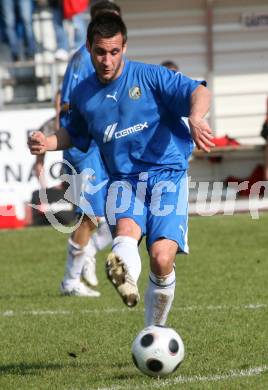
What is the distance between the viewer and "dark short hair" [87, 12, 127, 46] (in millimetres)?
6414

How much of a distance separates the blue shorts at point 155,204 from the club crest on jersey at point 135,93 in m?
0.47

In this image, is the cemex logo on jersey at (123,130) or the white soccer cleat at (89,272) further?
the white soccer cleat at (89,272)

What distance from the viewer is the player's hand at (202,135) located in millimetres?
5841

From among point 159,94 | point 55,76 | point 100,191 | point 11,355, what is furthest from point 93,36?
point 55,76

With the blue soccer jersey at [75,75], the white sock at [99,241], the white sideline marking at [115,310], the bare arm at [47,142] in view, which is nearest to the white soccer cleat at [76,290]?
the white sock at [99,241]

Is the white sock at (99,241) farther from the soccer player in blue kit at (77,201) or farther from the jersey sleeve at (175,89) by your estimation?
the jersey sleeve at (175,89)

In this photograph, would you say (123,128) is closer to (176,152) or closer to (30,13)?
(176,152)

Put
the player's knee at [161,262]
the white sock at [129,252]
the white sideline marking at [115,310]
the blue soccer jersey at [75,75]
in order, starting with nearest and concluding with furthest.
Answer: the white sock at [129,252]
the player's knee at [161,262]
the white sideline marking at [115,310]
the blue soccer jersey at [75,75]

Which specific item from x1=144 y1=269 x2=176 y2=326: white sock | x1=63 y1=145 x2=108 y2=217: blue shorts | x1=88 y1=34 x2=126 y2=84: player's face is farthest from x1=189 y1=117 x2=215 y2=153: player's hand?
x1=63 y1=145 x2=108 y2=217: blue shorts

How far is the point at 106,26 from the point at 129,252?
→ 4.53 feet

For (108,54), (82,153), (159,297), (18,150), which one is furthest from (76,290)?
(18,150)

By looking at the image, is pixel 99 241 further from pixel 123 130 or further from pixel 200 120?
pixel 200 120

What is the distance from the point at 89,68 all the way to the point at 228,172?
9139 millimetres

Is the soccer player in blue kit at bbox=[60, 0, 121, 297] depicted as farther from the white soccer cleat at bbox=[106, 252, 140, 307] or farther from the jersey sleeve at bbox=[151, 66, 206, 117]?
the white soccer cleat at bbox=[106, 252, 140, 307]
